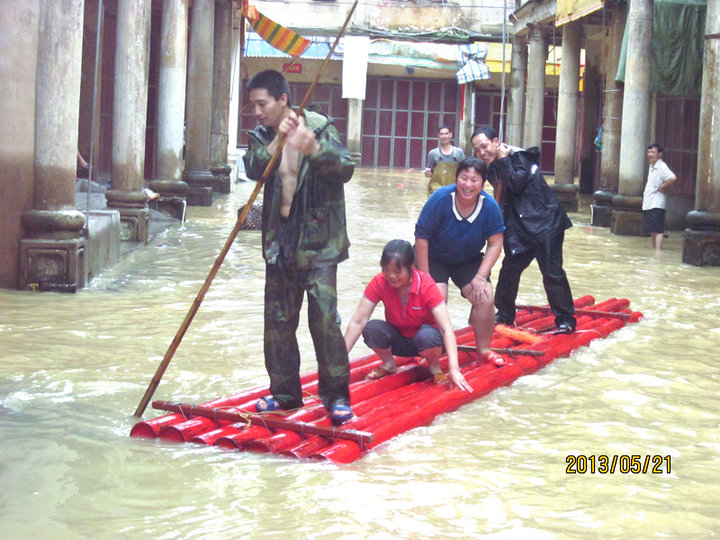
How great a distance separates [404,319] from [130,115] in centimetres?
717

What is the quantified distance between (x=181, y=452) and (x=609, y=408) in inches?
101

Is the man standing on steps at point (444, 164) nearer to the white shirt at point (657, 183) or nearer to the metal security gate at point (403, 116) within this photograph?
the white shirt at point (657, 183)

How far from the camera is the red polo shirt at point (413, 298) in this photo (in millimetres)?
6062

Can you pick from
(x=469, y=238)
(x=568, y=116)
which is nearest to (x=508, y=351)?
(x=469, y=238)

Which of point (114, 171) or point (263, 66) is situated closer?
point (114, 171)

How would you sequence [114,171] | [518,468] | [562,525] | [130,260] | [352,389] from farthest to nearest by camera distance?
[114,171] < [130,260] < [352,389] < [518,468] < [562,525]

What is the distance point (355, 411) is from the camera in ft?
18.4

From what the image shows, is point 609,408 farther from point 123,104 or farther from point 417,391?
point 123,104

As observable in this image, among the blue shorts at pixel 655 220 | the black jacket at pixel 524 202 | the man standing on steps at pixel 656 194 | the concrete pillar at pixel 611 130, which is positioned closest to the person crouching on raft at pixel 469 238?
the black jacket at pixel 524 202

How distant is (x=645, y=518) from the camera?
4.34m

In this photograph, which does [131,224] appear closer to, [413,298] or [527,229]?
[527,229]

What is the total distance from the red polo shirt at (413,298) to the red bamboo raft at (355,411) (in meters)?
0.39

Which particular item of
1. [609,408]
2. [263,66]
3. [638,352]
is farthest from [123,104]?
[263,66]

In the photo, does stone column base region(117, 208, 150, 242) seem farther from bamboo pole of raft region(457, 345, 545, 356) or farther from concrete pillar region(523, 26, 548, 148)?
concrete pillar region(523, 26, 548, 148)
